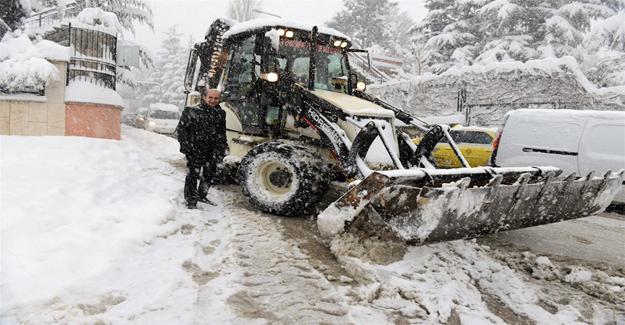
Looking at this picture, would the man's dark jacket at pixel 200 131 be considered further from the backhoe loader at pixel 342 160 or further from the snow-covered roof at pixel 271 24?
the snow-covered roof at pixel 271 24

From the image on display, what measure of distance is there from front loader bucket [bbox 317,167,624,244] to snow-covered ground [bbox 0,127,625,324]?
0.38 m

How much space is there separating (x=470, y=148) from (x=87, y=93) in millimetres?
9500

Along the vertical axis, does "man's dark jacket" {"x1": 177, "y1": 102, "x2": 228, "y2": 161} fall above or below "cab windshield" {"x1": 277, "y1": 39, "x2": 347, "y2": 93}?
below

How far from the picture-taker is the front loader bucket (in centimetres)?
411

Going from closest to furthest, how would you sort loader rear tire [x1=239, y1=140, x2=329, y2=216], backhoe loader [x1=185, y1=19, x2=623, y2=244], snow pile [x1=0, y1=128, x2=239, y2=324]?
1. snow pile [x1=0, y1=128, x2=239, y2=324]
2. backhoe loader [x1=185, y1=19, x2=623, y2=244]
3. loader rear tire [x1=239, y1=140, x2=329, y2=216]

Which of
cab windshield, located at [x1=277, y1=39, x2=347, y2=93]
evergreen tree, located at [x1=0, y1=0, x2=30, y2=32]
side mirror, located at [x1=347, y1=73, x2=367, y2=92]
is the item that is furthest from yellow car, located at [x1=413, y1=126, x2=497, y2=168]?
evergreen tree, located at [x1=0, y1=0, x2=30, y2=32]

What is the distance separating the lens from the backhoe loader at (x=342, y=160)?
4211mm

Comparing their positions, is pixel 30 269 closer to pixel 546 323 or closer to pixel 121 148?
pixel 546 323

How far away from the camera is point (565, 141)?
8844 mm

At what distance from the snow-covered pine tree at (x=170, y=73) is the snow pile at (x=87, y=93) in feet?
108

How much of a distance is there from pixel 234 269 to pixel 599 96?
17111mm

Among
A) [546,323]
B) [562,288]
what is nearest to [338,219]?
[546,323]

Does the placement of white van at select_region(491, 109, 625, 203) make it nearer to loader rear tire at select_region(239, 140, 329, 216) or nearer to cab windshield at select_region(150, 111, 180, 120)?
loader rear tire at select_region(239, 140, 329, 216)

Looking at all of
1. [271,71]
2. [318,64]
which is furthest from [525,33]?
[271,71]
